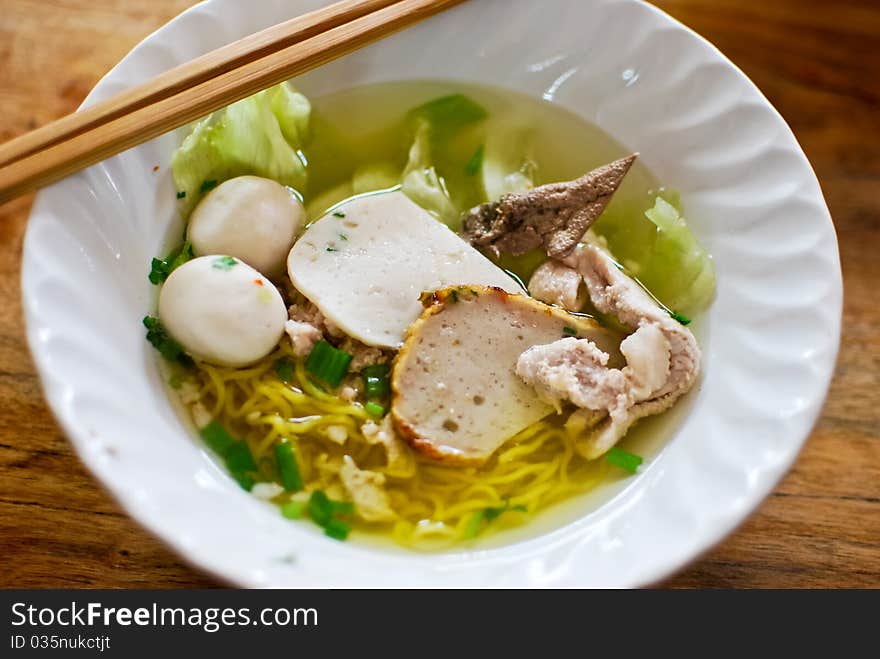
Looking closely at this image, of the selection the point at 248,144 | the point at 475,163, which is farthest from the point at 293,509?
A: the point at 475,163

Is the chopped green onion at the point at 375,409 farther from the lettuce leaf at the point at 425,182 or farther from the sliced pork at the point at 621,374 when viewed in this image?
the lettuce leaf at the point at 425,182

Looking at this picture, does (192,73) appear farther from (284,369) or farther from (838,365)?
(838,365)


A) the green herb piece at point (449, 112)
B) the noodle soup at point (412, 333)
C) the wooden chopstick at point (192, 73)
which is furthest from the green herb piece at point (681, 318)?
the wooden chopstick at point (192, 73)

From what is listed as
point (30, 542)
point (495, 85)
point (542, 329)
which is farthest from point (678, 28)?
point (30, 542)

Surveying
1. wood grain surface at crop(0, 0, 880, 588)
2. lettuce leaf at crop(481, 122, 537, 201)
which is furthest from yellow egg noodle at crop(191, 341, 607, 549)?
lettuce leaf at crop(481, 122, 537, 201)

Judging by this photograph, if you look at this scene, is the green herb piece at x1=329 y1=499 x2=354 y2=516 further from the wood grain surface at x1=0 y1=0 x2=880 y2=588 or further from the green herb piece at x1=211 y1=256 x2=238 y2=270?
the green herb piece at x1=211 y1=256 x2=238 y2=270

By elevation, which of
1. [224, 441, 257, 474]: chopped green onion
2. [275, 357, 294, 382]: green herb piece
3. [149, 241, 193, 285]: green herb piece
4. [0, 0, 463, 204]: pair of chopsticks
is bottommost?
[224, 441, 257, 474]: chopped green onion

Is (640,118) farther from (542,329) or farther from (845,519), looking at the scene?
(845,519)
